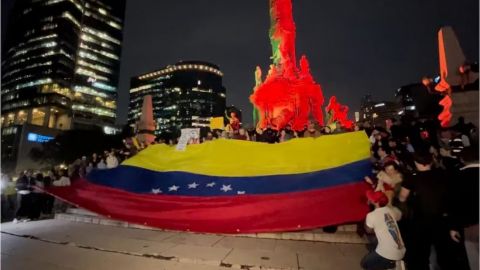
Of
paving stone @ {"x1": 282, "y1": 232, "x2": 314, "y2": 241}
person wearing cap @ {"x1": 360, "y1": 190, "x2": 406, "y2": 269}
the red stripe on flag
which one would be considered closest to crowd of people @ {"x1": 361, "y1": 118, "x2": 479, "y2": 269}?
person wearing cap @ {"x1": 360, "y1": 190, "x2": 406, "y2": 269}

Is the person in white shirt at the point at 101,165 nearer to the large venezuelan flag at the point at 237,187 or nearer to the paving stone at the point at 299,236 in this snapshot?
the large venezuelan flag at the point at 237,187

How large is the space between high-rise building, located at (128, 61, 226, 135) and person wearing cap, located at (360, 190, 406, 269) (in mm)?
121635

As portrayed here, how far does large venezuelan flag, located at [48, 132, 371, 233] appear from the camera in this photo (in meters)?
6.73

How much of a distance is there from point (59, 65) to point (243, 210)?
98984 mm

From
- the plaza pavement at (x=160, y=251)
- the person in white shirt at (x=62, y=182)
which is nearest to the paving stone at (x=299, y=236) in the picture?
the plaza pavement at (x=160, y=251)

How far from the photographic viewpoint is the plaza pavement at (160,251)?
5.30 metres

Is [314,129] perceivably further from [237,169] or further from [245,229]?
[245,229]

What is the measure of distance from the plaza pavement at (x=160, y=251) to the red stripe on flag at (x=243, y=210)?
0.34m

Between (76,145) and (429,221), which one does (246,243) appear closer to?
(429,221)

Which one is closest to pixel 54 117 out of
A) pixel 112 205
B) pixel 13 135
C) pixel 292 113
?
pixel 13 135

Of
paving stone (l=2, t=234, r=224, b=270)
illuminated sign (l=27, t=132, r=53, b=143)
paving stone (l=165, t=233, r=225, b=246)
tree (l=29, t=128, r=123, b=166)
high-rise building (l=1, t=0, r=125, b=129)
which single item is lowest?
paving stone (l=2, t=234, r=224, b=270)

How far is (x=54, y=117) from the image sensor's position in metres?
79.8

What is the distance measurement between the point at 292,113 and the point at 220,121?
14.5m

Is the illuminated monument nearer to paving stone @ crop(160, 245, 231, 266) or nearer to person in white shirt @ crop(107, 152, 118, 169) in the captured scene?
person in white shirt @ crop(107, 152, 118, 169)
